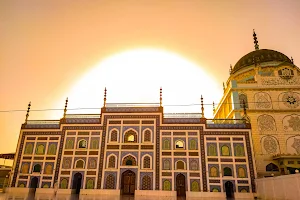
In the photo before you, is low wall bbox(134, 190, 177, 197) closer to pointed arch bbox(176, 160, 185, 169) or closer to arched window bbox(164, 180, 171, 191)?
arched window bbox(164, 180, 171, 191)

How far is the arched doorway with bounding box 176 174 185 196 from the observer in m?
22.5

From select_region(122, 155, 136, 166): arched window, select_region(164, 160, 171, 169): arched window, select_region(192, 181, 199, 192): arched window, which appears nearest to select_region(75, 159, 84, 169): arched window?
select_region(122, 155, 136, 166): arched window

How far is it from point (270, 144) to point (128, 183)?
628 inches

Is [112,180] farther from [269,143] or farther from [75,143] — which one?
[269,143]

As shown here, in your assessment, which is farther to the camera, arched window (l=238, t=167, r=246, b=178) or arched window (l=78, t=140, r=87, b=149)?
arched window (l=78, t=140, r=87, b=149)

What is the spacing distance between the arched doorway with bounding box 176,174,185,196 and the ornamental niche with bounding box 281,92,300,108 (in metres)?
15.8

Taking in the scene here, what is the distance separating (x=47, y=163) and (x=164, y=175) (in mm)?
12005

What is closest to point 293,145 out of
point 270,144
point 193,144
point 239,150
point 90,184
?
point 270,144

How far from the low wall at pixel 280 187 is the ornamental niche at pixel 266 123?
8.06 meters

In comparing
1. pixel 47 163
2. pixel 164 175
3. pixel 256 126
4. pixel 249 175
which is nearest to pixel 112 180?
pixel 164 175

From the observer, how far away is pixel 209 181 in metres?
22.4

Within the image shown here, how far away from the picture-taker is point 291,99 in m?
28.8

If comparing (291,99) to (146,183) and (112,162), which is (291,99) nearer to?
(146,183)

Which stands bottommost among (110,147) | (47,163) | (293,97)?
(47,163)
